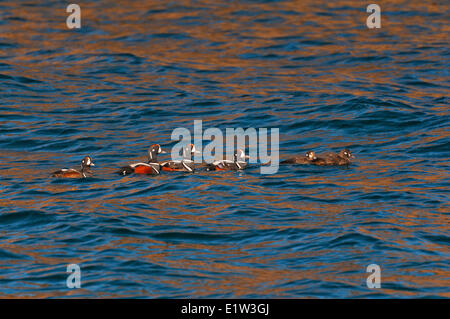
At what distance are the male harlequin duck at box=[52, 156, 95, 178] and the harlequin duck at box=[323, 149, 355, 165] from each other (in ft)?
13.5

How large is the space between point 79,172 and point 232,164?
2.67 m

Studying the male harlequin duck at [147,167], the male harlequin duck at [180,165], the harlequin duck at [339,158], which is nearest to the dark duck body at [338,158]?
the harlequin duck at [339,158]

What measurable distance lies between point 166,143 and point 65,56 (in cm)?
750

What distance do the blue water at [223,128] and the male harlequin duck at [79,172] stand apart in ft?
0.50

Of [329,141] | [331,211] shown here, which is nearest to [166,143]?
[329,141]

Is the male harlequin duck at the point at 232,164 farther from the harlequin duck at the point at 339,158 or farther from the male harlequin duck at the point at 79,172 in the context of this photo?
the male harlequin duck at the point at 79,172

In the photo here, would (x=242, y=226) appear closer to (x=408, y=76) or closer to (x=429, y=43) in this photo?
(x=408, y=76)

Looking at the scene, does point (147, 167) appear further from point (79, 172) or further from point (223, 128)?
point (223, 128)

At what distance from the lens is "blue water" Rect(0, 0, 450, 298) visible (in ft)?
36.4

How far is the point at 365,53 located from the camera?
23938 mm

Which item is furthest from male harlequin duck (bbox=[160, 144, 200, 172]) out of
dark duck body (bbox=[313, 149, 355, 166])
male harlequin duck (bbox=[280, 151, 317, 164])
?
dark duck body (bbox=[313, 149, 355, 166])

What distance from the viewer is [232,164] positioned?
15.6 meters

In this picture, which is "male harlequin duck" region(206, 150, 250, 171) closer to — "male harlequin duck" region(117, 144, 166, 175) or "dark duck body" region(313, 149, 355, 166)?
"male harlequin duck" region(117, 144, 166, 175)

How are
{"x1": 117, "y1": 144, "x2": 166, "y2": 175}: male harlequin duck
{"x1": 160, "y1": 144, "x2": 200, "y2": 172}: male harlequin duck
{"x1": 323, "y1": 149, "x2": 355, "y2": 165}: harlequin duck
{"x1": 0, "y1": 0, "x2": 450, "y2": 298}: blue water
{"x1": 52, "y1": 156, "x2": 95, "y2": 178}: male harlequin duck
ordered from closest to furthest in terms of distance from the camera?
{"x1": 0, "y1": 0, "x2": 450, "y2": 298}: blue water, {"x1": 52, "y1": 156, "x2": 95, "y2": 178}: male harlequin duck, {"x1": 117, "y1": 144, "x2": 166, "y2": 175}: male harlequin duck, {"x1": 323, "y1": 149, "x2": 355, "y2": 165}: harlequin duck, {"x1": 160, "y1": 144, "x2": 200, "y2": 172}: male harlequin duck
